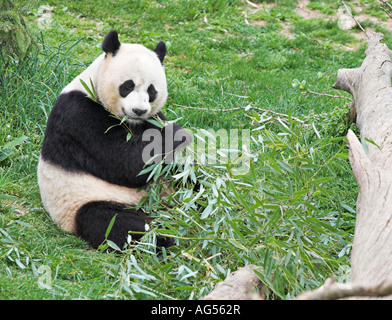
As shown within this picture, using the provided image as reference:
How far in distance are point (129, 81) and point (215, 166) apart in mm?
909

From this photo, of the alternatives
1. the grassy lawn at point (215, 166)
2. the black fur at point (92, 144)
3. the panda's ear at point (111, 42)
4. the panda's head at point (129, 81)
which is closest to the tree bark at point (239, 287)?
the grassy lawn at point (215, 166)

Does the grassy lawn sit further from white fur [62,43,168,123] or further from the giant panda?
white fur [62,43,168,123]

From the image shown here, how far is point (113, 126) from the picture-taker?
392 centimetres

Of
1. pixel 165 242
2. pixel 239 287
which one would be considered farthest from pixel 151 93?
pixel 239 287

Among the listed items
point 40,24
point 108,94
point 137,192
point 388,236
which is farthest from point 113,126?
point 40,24

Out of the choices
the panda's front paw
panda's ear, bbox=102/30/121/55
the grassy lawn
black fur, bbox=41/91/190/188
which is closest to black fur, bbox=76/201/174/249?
the panda's front paw

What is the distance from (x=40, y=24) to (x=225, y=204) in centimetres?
559

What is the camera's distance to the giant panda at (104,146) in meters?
3.82

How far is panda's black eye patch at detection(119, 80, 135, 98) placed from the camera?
3810 millimetres

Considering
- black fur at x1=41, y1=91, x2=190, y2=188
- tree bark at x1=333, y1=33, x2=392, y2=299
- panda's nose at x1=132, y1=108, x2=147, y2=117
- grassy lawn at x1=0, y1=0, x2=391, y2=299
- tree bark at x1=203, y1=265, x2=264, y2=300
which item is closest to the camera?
tree bark at x1=333, y1=33, x2=392, y2=299

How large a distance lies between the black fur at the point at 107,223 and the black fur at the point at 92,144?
236 mm

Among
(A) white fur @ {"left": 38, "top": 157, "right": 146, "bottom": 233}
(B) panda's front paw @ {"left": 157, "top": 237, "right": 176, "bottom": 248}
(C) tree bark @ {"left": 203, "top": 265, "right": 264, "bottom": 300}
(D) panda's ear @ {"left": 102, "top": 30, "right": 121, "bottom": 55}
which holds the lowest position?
(B) panda's front paw @ {"left": 157, "top": 237, "right": 176, "bottom": 248}

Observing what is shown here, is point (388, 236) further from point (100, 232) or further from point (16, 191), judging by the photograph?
point (16, 191)

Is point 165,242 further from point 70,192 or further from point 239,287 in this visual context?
point 239,287
